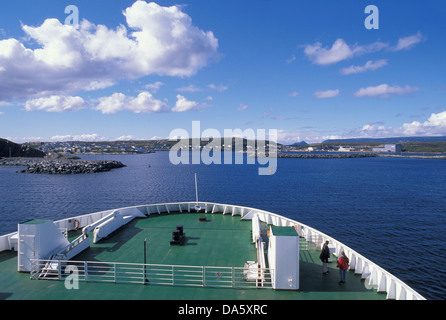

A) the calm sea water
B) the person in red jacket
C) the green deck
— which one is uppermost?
the person in red jacket

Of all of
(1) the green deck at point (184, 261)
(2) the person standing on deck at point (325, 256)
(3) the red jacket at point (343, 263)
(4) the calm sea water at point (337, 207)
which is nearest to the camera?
(1) the green deck at point (184, 261)

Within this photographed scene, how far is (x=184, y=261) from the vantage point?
1090 cm

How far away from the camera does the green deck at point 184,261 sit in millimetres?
8328

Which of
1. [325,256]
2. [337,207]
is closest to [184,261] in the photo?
[325,256]

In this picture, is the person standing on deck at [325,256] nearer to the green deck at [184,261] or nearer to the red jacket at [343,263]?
the green deck at [184,261]

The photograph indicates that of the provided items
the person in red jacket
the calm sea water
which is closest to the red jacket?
the person in red jacket

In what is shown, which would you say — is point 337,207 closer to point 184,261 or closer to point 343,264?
point 343,264

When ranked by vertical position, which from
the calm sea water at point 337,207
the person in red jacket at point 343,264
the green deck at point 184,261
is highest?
the person in red jacket at point 343,264

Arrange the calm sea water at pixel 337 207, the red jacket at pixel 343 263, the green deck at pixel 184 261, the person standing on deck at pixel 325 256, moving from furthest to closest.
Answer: the calm sea water at pixel 337 207, the person standing on deck at pixel 325 256, the red jacket at pixel 343 263, the green deck at pixel 184 261

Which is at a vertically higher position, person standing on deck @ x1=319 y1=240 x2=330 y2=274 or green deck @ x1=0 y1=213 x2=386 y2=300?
person standing on deck @ x1=319 y1=240 x2=330 y2=274

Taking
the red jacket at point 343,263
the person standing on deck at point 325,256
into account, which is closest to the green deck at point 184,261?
the person standing on deck at point 325,256

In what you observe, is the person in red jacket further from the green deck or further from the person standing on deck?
the person standing on deck

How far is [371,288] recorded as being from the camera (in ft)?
29.3

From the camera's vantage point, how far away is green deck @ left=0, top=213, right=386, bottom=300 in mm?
8328
